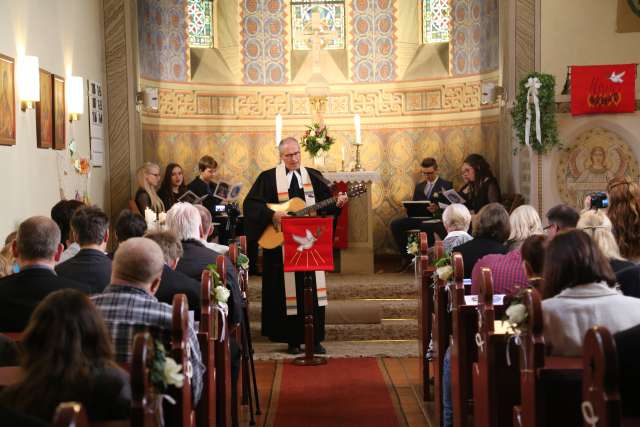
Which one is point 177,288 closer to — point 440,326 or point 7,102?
point 440,326

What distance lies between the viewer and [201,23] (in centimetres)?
1355

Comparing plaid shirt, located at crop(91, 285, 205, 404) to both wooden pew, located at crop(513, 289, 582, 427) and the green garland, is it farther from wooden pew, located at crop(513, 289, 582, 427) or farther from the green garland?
the green garland

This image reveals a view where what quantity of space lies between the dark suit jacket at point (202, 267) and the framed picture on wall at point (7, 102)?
2205 millimetres

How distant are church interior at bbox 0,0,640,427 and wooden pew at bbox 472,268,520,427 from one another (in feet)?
0.04

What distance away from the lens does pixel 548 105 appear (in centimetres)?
1055

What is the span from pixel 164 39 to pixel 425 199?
13.9ft

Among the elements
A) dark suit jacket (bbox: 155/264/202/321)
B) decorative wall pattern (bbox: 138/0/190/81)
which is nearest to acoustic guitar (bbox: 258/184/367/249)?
dark suit jacket (bbox: 155/264/202/321)

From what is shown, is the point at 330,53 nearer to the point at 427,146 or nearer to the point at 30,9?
the point at 427,146

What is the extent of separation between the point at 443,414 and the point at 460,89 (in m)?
7.74

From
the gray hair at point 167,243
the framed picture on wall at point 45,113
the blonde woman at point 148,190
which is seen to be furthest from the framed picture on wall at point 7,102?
the blonde woman at point 148,190

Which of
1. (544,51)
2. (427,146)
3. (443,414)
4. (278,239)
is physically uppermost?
(544,51)

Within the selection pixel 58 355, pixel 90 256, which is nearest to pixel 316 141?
pixel 90 256

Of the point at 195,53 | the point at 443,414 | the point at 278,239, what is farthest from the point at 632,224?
the point at 195,53

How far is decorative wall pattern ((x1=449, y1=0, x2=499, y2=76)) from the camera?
39.9 ft
